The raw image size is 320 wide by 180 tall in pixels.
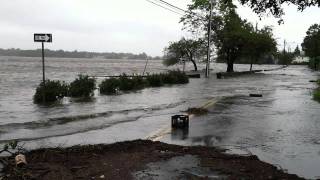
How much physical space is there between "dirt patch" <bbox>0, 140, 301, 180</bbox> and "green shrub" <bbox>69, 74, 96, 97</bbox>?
14564 mm

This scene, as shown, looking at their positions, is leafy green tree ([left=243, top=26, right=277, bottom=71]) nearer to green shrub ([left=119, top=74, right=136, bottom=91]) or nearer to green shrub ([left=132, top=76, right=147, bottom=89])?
green shrub ([left=132, top=76, right=147, bottom=89])

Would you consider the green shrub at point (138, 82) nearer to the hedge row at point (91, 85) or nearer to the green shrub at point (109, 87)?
the hedge row at point (91, 85)

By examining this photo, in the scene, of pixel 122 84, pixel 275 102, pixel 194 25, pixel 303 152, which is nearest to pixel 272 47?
pixel 194 25

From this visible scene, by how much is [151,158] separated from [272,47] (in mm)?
62167

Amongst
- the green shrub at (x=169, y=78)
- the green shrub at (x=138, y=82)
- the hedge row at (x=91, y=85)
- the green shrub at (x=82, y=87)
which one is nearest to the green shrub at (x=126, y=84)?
the hedge row at (x=91, y=85)

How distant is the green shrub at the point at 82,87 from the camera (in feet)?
77.1

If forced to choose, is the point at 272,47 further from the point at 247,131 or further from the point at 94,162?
the point at 94,162

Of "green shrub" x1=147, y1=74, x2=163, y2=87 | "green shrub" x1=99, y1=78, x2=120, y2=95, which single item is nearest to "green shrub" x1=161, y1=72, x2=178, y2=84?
"green shrub" x1=147, y1=74, x2=163, y2=87

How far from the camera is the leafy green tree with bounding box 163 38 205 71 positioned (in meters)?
60.3

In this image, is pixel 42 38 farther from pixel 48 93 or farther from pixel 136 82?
pixel 136 82

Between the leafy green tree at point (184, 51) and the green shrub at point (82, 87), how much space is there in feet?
117

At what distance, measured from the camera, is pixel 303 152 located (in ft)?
30.7

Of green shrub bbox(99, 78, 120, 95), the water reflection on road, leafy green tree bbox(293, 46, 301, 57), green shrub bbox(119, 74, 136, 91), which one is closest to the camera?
the water reflection on road

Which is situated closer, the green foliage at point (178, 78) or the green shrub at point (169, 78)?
the green shrub at point (169, 78)
